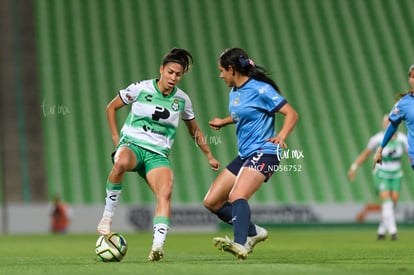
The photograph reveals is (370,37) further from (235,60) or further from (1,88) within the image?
(235,60)

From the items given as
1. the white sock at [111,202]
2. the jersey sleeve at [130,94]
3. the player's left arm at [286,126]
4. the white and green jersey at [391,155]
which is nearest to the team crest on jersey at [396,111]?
the player's left arm at [286,126]

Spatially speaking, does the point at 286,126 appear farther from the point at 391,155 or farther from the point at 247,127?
the point at 391,155

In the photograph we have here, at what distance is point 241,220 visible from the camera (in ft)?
33.1

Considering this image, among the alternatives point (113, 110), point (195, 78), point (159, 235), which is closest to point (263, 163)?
point (159, 235)

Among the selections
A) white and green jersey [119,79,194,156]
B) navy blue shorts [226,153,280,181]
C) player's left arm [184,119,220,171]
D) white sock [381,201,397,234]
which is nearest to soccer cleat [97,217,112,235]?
white and green jersey [119,79,194,156]

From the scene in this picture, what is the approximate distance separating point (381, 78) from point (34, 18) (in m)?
9.62

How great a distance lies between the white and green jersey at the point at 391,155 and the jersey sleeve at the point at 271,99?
7.38m

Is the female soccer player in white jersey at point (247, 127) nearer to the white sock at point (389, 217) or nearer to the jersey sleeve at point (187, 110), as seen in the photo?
the jersey sleeve at point (187, 110)

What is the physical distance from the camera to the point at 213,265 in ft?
31.2

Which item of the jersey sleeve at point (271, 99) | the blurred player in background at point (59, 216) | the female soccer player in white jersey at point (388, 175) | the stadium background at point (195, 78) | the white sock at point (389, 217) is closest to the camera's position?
the jersey sleeve at point (271, 99)

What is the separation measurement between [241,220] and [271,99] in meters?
1.16

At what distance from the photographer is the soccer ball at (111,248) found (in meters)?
10.2

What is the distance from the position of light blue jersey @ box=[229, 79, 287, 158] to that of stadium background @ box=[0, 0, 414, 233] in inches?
537

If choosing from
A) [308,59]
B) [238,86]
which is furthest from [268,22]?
[238,86]
